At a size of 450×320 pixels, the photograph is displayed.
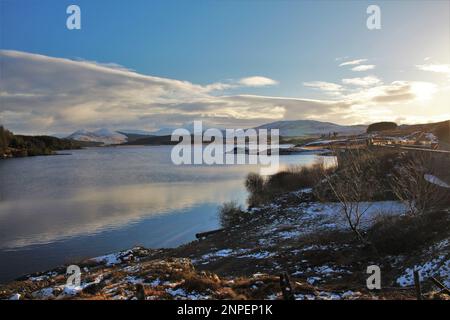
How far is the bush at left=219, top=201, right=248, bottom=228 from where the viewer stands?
37600 millimetres

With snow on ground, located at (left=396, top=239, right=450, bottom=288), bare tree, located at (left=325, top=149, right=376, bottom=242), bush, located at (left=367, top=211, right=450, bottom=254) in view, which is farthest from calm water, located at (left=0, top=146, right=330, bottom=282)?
snow on ground, located at (left=396, top=239, right=450, bottom=288)

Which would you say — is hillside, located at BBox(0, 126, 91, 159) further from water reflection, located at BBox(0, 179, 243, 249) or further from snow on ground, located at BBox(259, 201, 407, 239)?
snow on ground, located at BBox(259, 201, 407, 239)

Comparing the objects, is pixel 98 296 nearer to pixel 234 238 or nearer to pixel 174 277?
pixel 174 277

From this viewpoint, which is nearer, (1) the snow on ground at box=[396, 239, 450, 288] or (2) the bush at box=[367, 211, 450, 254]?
(1) the snow on ground at box=[396, 239, 450, 288]

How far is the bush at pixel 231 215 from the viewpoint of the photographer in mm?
37600

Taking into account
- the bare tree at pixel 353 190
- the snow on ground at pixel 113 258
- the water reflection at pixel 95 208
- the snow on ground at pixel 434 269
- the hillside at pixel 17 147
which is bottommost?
the snow on ground at pixel 113 258

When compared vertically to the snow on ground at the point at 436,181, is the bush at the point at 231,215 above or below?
below

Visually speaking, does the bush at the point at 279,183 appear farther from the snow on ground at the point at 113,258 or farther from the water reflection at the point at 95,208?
the snow on ground at the point at 113,258

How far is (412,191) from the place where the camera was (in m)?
24.3

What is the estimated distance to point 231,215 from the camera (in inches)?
1554

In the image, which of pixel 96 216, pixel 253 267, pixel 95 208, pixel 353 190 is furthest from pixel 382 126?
pixel 253 267

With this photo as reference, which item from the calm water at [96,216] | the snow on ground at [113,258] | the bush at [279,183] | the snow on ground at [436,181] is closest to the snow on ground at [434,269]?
the snow on ground at [436,181]
